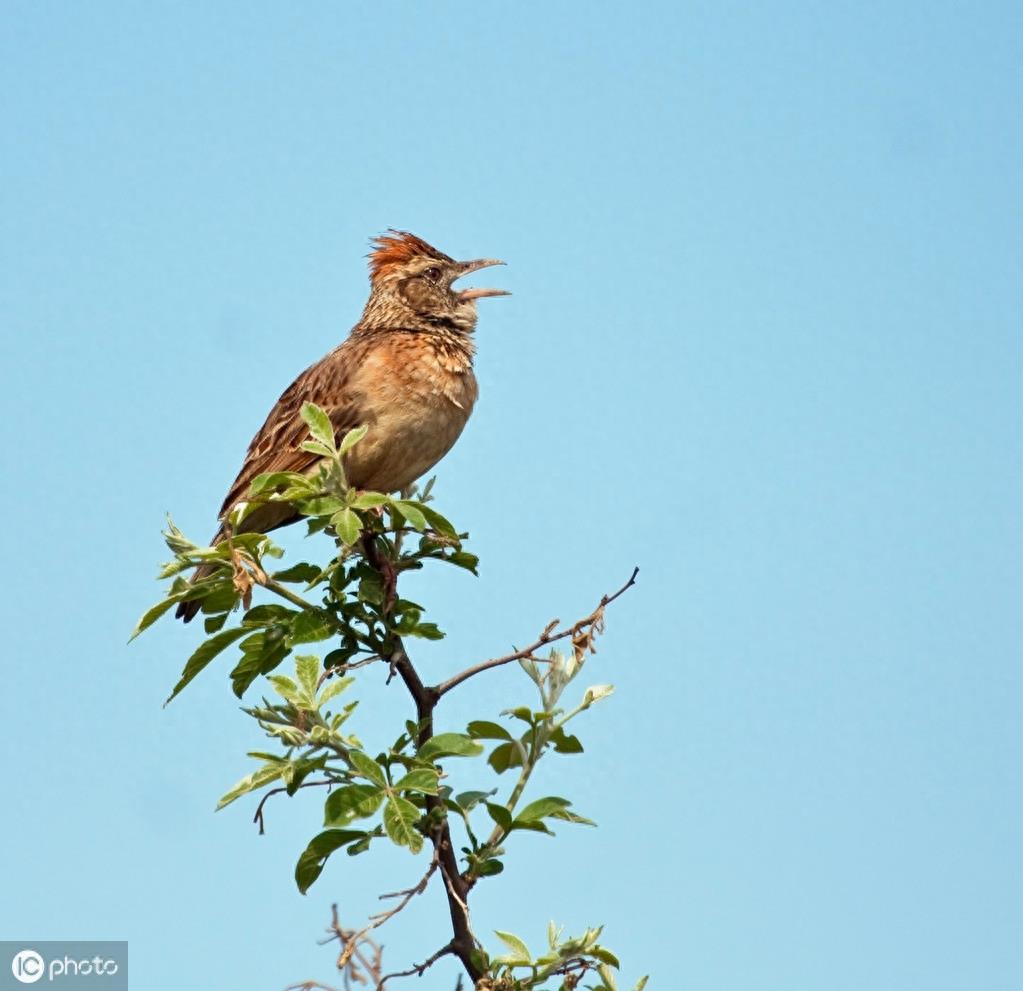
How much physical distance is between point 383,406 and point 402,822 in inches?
155

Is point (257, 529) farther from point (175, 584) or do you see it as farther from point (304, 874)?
point (304, 874)

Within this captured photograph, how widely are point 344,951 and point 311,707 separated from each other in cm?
58

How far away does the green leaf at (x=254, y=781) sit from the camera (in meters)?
3.29

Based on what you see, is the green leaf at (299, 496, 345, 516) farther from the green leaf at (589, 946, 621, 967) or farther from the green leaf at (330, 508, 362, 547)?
the green leaf at (589, 946, 621, 967)

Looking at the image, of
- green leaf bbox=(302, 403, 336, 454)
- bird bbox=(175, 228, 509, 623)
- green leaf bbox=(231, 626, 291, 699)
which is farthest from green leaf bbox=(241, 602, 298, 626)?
bird bbox=(175, 228, 509, 623)

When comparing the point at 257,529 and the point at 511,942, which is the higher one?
the point at 257,529

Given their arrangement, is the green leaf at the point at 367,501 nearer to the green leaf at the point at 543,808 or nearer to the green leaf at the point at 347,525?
the green leaf at the point at 347,525

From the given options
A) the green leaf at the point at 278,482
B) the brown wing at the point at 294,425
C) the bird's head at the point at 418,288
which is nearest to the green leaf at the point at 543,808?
the green leaf at the point at 278,482

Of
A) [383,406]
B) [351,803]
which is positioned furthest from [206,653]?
[383,406]

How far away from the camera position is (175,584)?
3.78 meters

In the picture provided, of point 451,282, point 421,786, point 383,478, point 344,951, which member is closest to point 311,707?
point 421,786

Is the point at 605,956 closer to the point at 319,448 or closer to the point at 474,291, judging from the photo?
the point at 319,448

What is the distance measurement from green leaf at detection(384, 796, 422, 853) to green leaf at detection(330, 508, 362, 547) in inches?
30.1

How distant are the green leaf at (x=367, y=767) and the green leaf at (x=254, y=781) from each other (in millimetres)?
168
